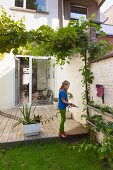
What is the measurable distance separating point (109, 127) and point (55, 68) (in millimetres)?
7598

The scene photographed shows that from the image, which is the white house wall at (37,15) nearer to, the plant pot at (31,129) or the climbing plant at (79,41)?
the climbing plant at (79,41)

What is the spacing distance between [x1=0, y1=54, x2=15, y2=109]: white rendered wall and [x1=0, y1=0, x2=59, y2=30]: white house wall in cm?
199

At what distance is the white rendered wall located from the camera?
949 centimetres

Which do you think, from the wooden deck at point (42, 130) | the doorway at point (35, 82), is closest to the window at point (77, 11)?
the doorway at point (35, 82)

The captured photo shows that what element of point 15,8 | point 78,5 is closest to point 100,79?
point 15,8

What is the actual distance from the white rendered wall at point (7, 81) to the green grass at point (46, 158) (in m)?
4.92

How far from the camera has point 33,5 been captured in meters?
10.1

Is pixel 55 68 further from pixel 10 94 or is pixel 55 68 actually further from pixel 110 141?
pixel 110 141

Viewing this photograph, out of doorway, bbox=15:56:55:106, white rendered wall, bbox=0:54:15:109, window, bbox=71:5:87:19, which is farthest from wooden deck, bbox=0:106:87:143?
window, bbox=71:5:87:19

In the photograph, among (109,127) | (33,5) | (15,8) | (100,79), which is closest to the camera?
(109,127)

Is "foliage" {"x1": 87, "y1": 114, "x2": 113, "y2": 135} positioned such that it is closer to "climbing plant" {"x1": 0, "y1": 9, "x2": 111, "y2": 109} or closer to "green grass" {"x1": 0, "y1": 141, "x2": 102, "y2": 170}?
"green grass" {"x1": 0, "y1": 141, "x2": 102, "y2": 170}

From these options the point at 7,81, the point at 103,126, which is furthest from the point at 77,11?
the point at 103,126

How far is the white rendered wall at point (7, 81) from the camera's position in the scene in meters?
9.49

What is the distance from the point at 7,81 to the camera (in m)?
9.55
